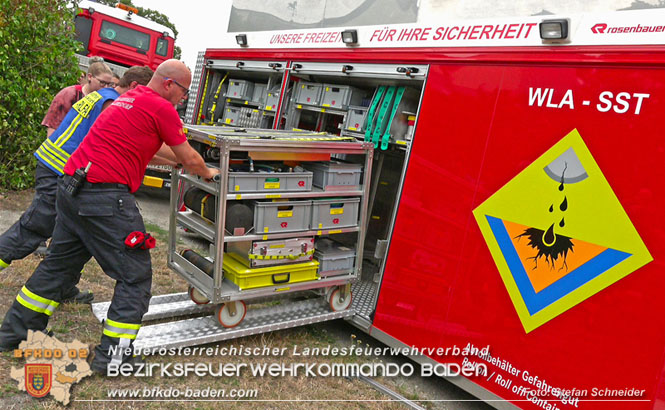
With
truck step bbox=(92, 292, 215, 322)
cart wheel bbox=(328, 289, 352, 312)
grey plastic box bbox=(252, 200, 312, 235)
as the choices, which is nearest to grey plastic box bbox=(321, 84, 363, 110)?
grey plastic box bbox=(252, 200, 312, 235)

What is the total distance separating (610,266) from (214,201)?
112 inches

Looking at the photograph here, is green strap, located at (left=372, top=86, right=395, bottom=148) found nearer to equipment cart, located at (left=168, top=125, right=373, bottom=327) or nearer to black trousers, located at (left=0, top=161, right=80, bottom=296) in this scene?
equipment cart, located at (left=168, top=125, right=373, bottom=327)

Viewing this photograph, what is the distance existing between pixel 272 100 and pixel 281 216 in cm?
226

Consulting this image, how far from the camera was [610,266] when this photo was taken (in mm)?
3141

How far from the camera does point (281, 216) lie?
426cm

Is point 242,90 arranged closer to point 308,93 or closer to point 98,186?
point 308,93

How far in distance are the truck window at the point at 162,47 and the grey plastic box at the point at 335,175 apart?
8.93 metres

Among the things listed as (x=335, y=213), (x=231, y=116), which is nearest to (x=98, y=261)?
(x=335, y=213)

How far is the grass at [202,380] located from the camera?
3389 millimetres

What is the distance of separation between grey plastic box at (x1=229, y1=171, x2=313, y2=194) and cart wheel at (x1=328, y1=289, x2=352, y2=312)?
1.03 metres

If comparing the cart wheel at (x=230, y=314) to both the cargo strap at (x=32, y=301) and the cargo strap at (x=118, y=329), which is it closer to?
the cargo strap at (x=118, y=329)

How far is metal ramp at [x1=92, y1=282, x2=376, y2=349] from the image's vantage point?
400 cm

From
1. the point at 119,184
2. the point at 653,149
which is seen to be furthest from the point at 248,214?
the point at 653,149

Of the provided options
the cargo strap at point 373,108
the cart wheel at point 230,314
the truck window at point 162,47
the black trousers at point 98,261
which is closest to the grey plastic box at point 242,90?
the cargo strap at point 373,108
